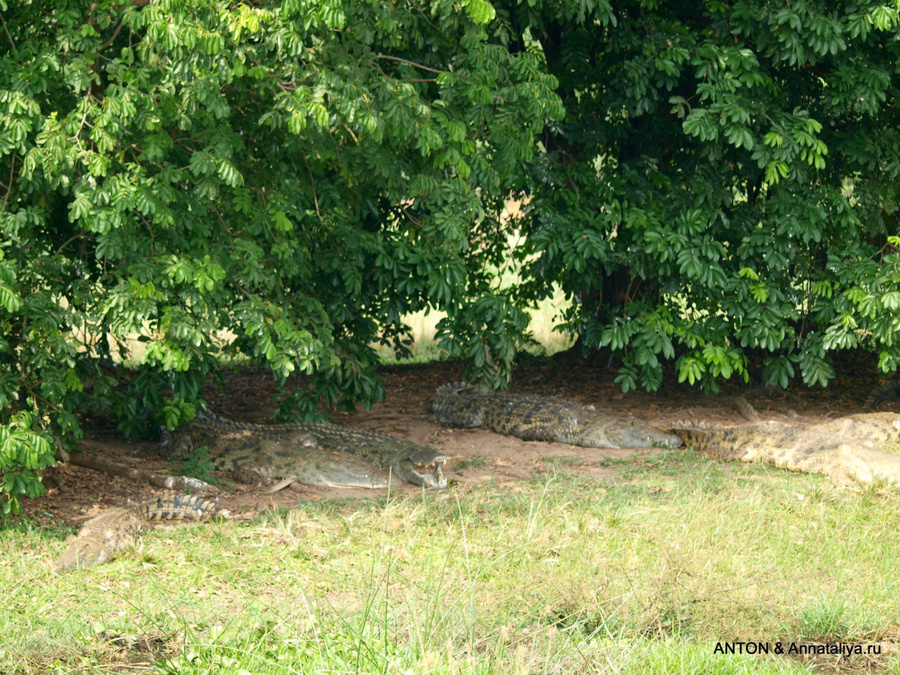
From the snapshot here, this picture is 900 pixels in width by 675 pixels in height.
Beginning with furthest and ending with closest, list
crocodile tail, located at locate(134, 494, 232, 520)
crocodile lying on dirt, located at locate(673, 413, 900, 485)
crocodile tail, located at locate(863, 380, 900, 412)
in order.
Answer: crocodile tail, located at locate(863, 380, 900, 412) → crocodile lying on dirt, located at locate(673, 413, 900, 485) → crocodile tail, located at locate(134, 494, 232, 520)

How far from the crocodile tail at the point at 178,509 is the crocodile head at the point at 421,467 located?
4.97 feet

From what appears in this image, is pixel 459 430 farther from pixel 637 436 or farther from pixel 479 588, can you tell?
pixel 479 588

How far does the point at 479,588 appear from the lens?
4273 millimetres

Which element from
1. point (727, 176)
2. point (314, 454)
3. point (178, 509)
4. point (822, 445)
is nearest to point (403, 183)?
point (314, 454)

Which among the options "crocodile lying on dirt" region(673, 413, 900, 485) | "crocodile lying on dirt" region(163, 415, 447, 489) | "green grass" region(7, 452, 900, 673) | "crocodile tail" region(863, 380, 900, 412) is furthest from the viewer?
"crocodile tail" region(863, 380, 900, 412)

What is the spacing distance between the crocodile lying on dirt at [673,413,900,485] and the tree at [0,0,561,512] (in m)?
2.72

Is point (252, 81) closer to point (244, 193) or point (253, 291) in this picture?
point (244, 193)

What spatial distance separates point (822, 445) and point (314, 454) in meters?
4.09

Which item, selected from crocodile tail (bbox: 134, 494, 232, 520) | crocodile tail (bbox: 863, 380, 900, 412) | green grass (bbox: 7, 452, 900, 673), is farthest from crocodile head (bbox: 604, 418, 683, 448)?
crocodile tail (bbox: 134, 494, 232, 520)

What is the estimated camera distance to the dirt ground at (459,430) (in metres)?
6.36

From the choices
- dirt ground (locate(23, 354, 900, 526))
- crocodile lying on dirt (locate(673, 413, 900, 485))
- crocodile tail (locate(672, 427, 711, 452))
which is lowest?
dirt ground (locate(23, 354, 900, 526))

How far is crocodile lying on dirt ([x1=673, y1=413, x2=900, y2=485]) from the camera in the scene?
6.50m

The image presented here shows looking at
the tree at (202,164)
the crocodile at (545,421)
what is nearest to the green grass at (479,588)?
the tree at (202,164)

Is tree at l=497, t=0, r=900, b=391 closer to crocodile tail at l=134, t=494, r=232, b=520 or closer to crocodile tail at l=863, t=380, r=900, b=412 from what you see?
crocodile tail at l=863, t=380, r=900, b=412
